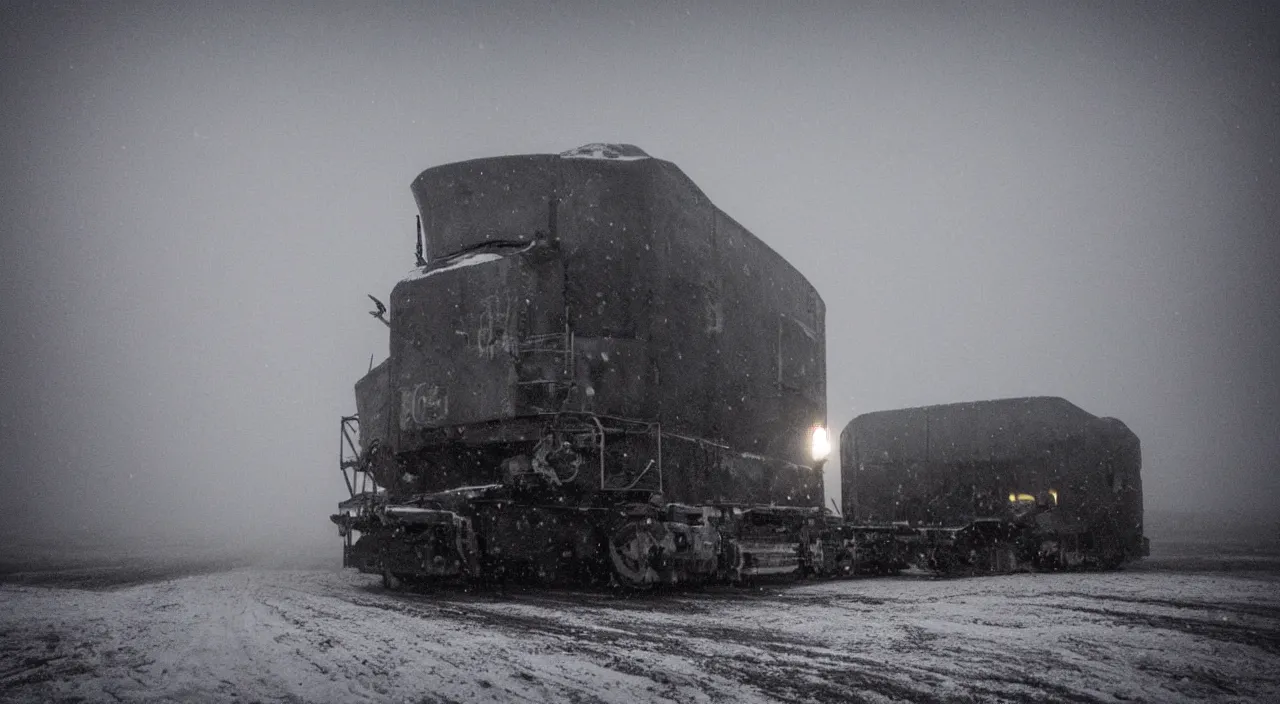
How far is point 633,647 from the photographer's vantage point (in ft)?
16.9

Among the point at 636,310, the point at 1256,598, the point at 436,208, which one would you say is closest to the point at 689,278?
the point at 636,310

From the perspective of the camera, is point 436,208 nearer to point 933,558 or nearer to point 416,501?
point 416,501

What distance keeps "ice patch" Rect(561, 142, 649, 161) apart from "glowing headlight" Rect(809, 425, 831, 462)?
633cm

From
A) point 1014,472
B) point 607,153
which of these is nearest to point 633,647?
point 607,153

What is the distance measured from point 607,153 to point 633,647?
6.49 meters

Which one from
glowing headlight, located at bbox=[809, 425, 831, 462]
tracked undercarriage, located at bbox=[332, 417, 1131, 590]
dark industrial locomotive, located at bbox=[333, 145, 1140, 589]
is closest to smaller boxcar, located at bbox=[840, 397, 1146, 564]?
glowing headlight, located at bbox=[809, 425, 831, 462]

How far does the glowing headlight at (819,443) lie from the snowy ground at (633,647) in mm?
5355

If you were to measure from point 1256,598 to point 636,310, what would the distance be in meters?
7.24

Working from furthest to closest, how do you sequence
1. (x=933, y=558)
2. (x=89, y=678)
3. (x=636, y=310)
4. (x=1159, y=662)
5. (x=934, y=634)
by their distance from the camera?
(x=933, y=558) → (x=636, y=310) → (x=934, y=634) → (x=1159, y=662) → (x=89, y=678)

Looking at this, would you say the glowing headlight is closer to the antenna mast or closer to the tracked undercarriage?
the tracked undercarriage

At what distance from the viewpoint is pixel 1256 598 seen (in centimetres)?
866

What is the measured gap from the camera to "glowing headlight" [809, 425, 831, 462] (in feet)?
46.7

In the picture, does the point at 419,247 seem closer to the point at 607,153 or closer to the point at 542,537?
the point at 607,153

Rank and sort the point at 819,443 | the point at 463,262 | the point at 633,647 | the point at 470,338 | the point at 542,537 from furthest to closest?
the point at 819,443
the point at 463,262
the point at 470,338
the point at 542,537
the point at 633,647
